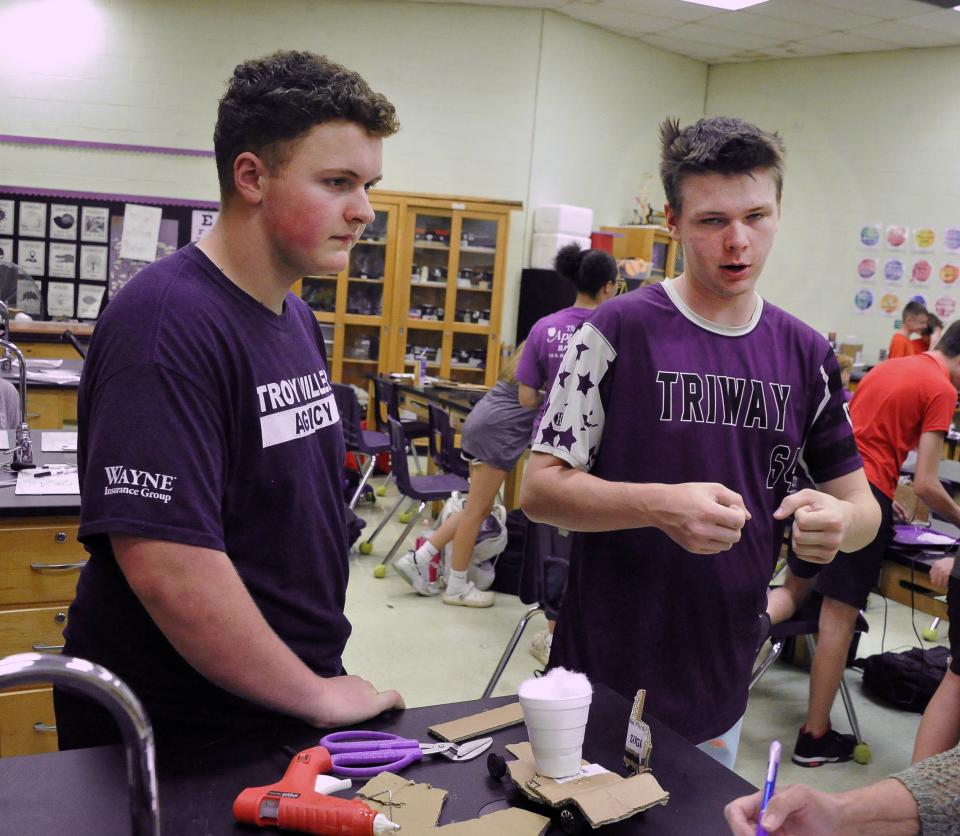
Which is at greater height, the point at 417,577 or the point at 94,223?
the point at 94,223

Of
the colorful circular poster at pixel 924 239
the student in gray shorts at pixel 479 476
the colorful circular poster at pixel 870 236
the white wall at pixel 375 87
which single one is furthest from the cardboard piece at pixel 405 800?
the colorful circular poster at pixel 870 236

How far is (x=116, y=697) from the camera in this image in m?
0.69

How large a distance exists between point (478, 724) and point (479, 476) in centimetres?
331

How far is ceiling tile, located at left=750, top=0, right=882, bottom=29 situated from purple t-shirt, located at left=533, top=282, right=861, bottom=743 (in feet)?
22.8

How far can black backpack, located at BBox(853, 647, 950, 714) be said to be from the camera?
12.4 ft

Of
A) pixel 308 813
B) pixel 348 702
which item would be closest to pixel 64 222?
pixel 348 702

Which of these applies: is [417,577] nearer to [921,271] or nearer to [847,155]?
[921,271]

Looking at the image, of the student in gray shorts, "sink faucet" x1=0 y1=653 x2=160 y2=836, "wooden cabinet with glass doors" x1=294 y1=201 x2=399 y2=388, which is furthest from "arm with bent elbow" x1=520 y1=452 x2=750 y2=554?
"wooden cabinet with glass doors" x1=294 y1=201 x2=399 y2=388

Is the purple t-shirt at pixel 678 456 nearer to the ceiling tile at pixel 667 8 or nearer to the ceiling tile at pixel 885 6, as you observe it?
the ceiling tile at pixel 885 6

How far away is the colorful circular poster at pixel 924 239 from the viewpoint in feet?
27.3

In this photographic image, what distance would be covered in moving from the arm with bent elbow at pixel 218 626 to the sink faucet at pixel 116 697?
0.38 meters

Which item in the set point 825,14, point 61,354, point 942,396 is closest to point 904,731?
point 942,396

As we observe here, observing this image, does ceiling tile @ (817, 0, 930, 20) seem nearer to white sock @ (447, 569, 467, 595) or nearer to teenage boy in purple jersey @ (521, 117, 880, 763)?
white sock @ (447, 569, 467, 595)

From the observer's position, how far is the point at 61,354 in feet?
21.3
